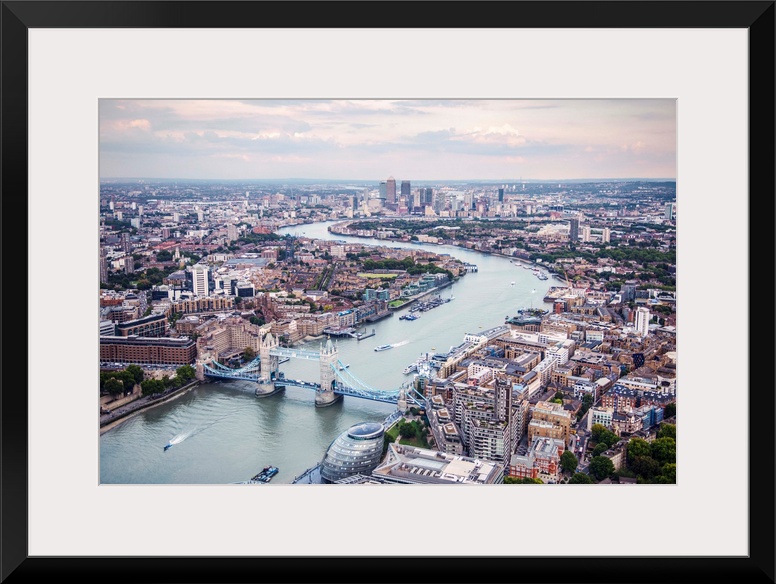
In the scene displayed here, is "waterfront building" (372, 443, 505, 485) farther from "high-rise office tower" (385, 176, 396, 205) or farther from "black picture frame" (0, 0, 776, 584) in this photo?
"high-rise office tower" (385, 176, 396, 205)

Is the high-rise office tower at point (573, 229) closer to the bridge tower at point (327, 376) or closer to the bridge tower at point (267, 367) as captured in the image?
the bridge tower at point (327, 376)

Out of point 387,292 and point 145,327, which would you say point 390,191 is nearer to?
point 387,292

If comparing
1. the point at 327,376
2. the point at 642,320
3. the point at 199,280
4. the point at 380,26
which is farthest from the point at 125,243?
the point at 642,320

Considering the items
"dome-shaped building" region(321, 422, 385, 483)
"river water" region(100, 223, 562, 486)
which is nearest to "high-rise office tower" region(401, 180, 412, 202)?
"river water" region(100, 223, 562, 486)
